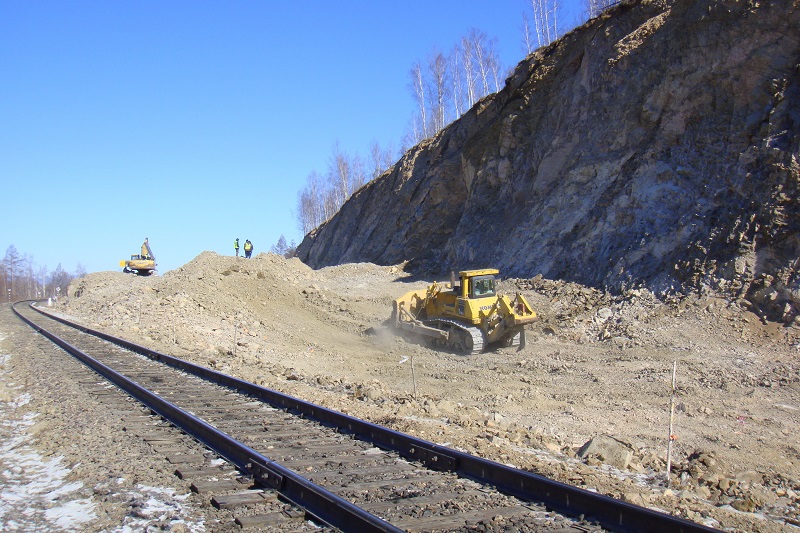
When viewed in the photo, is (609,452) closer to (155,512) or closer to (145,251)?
(155,512)

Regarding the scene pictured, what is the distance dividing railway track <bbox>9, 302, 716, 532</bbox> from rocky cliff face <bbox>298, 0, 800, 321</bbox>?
12.9 metres

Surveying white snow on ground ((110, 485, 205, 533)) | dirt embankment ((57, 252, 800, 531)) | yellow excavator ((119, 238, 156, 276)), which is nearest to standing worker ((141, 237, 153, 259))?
yellow excavator ((119, 238, 156, 276))

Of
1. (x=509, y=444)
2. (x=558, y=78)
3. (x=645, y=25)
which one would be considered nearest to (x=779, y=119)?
(x=645, y=25)

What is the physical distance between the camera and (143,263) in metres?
43.6

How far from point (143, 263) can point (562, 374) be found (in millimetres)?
35789

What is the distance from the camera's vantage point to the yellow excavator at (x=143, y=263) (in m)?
43.4

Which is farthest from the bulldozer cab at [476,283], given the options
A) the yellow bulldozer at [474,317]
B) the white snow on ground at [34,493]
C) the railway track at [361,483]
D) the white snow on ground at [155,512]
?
the white snow on ground at [155,512]

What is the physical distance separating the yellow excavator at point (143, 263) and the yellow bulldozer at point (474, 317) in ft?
95.3

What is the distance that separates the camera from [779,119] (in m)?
18.8

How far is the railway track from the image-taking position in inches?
187

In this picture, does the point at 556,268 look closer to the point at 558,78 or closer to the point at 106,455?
the point at 558,78

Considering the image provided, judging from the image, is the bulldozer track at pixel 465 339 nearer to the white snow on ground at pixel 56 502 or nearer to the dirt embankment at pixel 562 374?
the dirt embankment at pixel 562 374

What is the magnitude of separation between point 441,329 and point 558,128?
576 inches

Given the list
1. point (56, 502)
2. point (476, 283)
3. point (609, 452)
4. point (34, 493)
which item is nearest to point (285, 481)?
point (56, 502)
